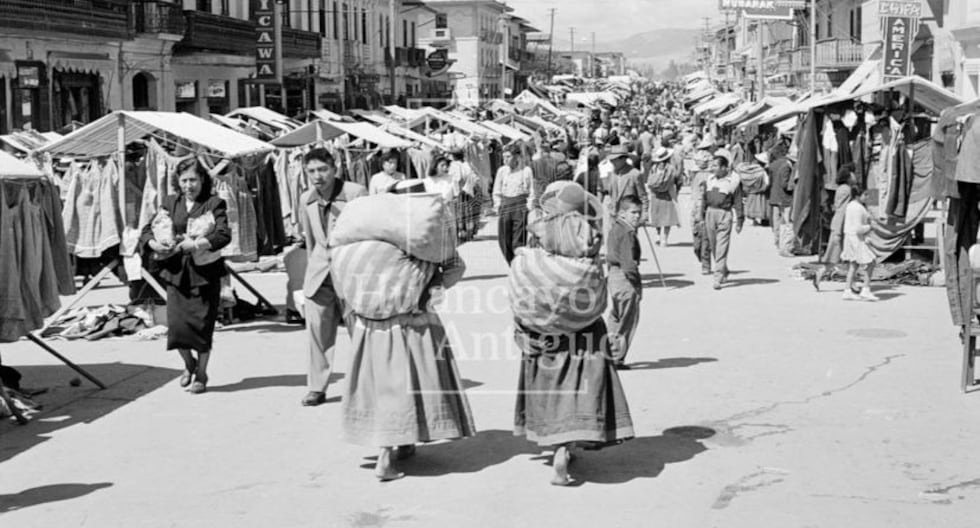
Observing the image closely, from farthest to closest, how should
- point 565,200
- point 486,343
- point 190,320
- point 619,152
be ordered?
point 619,152 < point 486,343 < point 190,320 < point 565,200

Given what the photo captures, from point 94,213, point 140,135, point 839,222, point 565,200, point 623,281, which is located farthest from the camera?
point 839,222

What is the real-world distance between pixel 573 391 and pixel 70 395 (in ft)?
13.9

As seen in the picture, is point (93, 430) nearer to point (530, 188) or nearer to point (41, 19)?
point (530, 188)

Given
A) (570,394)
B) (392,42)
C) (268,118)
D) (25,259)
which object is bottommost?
(570,394)

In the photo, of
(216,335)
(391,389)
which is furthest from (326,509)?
(216,335)

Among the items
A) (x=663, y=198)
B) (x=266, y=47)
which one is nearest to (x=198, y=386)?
(x=663, y=198)

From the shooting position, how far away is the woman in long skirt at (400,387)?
6824 mm

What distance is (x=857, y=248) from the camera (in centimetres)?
1396

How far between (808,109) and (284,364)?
8.57 m

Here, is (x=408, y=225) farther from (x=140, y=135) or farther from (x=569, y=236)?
(x=140, y=135)

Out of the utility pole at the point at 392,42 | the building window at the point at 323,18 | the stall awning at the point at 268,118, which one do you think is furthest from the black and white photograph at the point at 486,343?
the utility pole at the point at 392,42

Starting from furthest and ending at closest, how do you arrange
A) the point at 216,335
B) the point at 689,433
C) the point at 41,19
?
1. the point at 41,19
2. the point at 216,335
3. the point at 689,433

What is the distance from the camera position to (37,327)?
8.79 meters

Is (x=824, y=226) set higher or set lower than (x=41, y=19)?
lower
